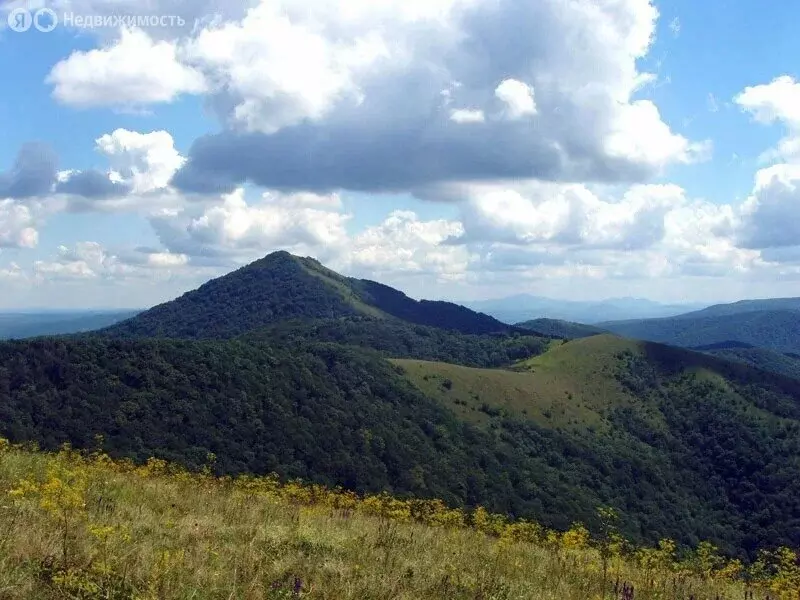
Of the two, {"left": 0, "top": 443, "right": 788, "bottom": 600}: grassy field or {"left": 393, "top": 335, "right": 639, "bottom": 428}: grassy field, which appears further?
{"left": 393, "top": 335, "right": 639, "bottom": 428}: grassy field

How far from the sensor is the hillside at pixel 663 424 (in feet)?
423

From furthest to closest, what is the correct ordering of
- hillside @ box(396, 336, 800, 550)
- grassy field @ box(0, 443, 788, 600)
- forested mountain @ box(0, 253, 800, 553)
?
hillside @ box(396, 336, 800, 550) < forested mountain @ box(0, 253, 800, 553) < grassy field @ box(0, 443, 788, 600)

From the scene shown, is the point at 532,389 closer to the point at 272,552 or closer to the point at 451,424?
the point at 451,424

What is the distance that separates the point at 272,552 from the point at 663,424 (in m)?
177

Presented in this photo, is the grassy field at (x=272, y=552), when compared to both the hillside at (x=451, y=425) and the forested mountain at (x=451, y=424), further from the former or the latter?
the forested mountain at (x=451, y=424)

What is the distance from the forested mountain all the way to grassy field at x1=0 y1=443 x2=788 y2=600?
7184 centimetres

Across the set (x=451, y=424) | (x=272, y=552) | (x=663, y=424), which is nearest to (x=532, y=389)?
(x=663, y=424)

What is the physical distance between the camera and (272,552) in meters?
8.00

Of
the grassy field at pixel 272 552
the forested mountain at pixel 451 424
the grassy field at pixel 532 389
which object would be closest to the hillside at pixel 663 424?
the grassy field at pixel 532 389

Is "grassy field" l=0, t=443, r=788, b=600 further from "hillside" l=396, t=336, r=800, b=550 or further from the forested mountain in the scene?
"hillside" l=396, t=336, r=800, b=550

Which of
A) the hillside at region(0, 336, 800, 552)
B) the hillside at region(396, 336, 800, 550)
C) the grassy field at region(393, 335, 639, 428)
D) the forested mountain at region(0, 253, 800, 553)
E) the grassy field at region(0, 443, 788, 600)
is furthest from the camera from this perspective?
the grassy field at region(393, 335, 639, 428)

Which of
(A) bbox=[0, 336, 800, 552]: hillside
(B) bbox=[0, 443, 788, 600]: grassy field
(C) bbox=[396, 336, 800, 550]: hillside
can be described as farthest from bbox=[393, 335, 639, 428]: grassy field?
(B) bbox=[0, 443, 788, 600]: grassy field

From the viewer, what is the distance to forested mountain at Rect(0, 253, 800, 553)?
100250mm

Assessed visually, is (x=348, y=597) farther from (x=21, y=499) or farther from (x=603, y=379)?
(x=603, y=379)
